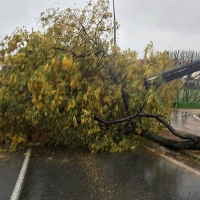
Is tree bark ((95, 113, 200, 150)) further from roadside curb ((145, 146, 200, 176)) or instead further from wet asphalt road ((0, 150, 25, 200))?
wet asphalt road ((0, 150, 25, 200))

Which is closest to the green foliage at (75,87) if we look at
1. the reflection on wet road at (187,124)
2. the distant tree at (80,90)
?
the distant tree at (80,90)

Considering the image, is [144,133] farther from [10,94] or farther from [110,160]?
[10,94]

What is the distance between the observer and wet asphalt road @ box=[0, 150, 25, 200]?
21.2ft

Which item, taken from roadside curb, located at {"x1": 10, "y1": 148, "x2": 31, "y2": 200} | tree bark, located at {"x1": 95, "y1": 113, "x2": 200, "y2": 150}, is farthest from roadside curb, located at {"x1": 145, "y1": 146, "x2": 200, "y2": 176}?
roadside curb, located at {"x1": 10, "y1": 148, "x2": 31, "y2": 200}

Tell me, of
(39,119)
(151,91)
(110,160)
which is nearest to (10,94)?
(39,119)

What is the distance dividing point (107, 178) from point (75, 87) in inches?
119

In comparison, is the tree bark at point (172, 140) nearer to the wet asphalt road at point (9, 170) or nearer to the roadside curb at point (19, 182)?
the roadside curb at point (19, 182)

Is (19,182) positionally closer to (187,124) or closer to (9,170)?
(9,170)

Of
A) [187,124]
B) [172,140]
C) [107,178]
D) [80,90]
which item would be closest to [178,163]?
[172,140]

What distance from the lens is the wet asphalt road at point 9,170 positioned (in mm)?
6465

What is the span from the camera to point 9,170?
8.21 m

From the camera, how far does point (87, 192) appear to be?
6.35 m

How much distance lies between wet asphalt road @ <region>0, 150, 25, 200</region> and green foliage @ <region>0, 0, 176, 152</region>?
990 mm

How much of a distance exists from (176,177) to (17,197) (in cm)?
334
